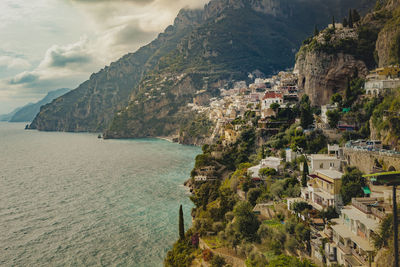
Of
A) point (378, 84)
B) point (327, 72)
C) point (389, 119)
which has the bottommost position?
point (389, 119)

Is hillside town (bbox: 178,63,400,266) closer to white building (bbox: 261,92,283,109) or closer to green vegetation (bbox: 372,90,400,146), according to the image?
green vegetation (bbox: 372,90,400,146)

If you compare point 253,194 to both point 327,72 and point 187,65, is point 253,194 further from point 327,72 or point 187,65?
point 187,65

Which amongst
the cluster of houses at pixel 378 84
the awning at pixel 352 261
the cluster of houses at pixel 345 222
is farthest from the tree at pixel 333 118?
the awning at pixel 352 261

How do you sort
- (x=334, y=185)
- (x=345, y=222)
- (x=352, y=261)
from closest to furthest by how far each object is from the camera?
(x=352, y=261), (x=345, y=222), (x=334, y=185)

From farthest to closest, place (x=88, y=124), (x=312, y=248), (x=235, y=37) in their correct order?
(x=88, y=124), (x=235, y=37), (x=312, y=248)

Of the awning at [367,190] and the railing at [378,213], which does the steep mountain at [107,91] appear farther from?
the railing at [378,213]

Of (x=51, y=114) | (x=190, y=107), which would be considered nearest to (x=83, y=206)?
(x=190, y=107)

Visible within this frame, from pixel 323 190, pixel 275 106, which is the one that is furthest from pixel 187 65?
pixel 323 190

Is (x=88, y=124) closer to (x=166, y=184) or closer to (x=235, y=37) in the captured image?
(x=235, y=37)
